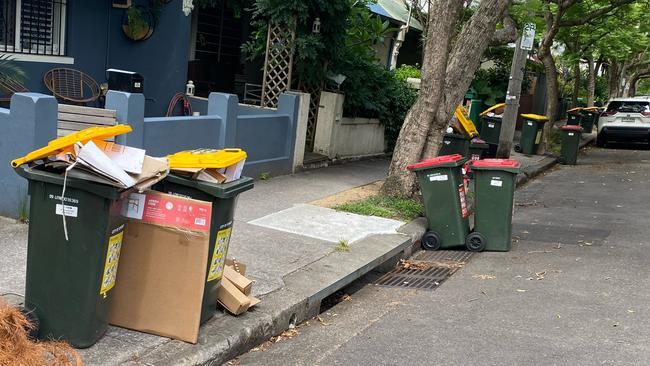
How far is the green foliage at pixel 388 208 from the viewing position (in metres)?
8.90

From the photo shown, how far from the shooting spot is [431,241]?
8281 mm

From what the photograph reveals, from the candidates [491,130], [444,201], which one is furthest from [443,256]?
[491,130]

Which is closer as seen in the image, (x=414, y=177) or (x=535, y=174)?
(x=414, y=177)

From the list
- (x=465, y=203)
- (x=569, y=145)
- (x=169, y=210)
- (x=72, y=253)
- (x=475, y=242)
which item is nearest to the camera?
(x=72, y=253)

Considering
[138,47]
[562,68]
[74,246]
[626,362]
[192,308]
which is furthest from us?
[562,68]

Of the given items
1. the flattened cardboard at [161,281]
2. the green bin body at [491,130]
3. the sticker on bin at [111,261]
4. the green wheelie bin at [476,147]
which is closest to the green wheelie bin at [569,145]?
the green bin body at [491,130]

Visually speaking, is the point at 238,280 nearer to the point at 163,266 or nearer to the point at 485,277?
the point at 163,266

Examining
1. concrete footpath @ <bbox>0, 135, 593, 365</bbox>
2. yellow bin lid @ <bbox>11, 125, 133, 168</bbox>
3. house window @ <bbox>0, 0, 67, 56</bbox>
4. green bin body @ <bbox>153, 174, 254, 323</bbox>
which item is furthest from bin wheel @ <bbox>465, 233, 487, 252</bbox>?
house window @ <bbox>0, 0, 67, 56</bbox>

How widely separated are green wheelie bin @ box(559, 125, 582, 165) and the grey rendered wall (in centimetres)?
1403

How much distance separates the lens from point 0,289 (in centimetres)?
490

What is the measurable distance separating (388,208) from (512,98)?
21.0ft

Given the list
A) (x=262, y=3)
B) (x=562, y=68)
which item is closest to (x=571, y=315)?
(x=262, y=3)

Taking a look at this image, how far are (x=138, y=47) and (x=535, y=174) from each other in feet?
30.2

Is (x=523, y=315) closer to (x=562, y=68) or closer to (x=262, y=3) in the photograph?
(x=262, y=3)
